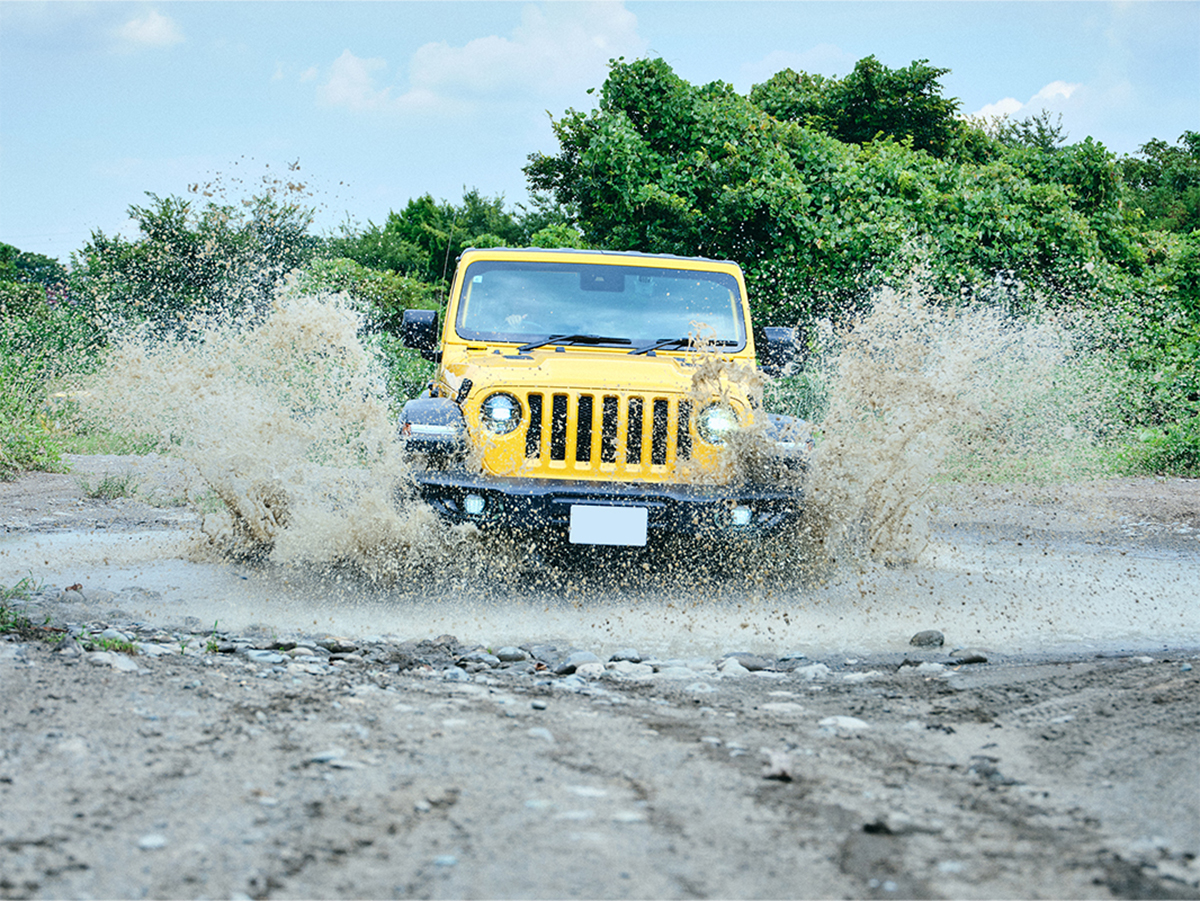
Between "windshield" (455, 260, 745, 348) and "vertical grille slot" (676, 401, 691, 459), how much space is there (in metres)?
1.00

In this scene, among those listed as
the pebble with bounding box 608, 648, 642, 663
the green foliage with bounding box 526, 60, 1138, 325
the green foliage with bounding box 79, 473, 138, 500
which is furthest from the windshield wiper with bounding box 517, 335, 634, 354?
the green foliage with bounding box 526, 60, 1138, 325

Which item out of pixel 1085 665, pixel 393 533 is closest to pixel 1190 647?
pixel 1085 665

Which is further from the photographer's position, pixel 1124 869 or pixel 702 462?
pixel 702 462

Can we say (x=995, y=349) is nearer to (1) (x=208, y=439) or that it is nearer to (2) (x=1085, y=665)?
(2) (x=1085, y=665)

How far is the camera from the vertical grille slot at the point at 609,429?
605 cm

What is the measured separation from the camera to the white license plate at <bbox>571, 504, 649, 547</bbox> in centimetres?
575

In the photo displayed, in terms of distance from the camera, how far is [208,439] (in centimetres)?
660

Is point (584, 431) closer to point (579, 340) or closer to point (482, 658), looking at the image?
point (579, 340)

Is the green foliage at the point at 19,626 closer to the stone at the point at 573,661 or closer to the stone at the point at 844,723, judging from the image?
the stone at the point at 573,661

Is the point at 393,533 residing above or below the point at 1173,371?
below

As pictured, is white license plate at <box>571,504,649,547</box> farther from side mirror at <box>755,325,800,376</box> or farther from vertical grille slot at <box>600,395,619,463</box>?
side mirror at <box>755,325,800,376</box>

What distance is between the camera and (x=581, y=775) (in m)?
2.99

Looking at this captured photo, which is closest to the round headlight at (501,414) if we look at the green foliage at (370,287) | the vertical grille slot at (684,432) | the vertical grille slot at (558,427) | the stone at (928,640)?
the vertical grille slot at (558,427)

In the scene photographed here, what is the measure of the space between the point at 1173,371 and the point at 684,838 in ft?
50.3
